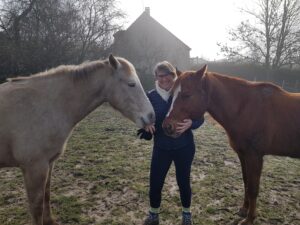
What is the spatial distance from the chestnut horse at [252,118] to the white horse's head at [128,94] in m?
0.68

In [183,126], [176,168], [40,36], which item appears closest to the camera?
[183,126]

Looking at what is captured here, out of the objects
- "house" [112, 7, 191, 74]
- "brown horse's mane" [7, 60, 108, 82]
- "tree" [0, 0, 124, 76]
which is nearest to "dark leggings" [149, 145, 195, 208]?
"brown horse's mane" [7, 60, 108, 82]

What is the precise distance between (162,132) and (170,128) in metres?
0.25

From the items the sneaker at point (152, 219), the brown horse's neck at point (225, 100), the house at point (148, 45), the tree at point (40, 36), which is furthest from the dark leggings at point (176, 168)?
the house at point (148, 45)

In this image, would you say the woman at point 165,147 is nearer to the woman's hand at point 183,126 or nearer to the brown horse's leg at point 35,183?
the woman's hand at point 183,126

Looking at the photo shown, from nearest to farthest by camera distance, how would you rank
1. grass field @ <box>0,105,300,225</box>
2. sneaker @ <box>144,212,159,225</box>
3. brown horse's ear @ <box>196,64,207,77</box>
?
brown horse's ear @ <box>196,64,207,77</box> → sneaker @ <box>144,212,159,225</box> → grass field @ <box>0,105,300,225</box>

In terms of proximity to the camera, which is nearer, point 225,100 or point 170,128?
point 170,128

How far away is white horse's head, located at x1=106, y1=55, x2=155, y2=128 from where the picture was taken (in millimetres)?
3207

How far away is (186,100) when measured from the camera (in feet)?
10.7

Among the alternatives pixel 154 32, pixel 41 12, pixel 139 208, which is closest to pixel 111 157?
pixel 139 208

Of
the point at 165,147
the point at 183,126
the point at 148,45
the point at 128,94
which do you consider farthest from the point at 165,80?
the point at 148,45

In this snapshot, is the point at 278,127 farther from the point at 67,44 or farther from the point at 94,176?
the point at 67,44

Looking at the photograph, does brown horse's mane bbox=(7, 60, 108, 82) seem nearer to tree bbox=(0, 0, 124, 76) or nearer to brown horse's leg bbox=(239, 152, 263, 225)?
brown horse's leg bbox=(239, 152, 263, 225)

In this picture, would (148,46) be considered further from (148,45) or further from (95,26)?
(95,26)
